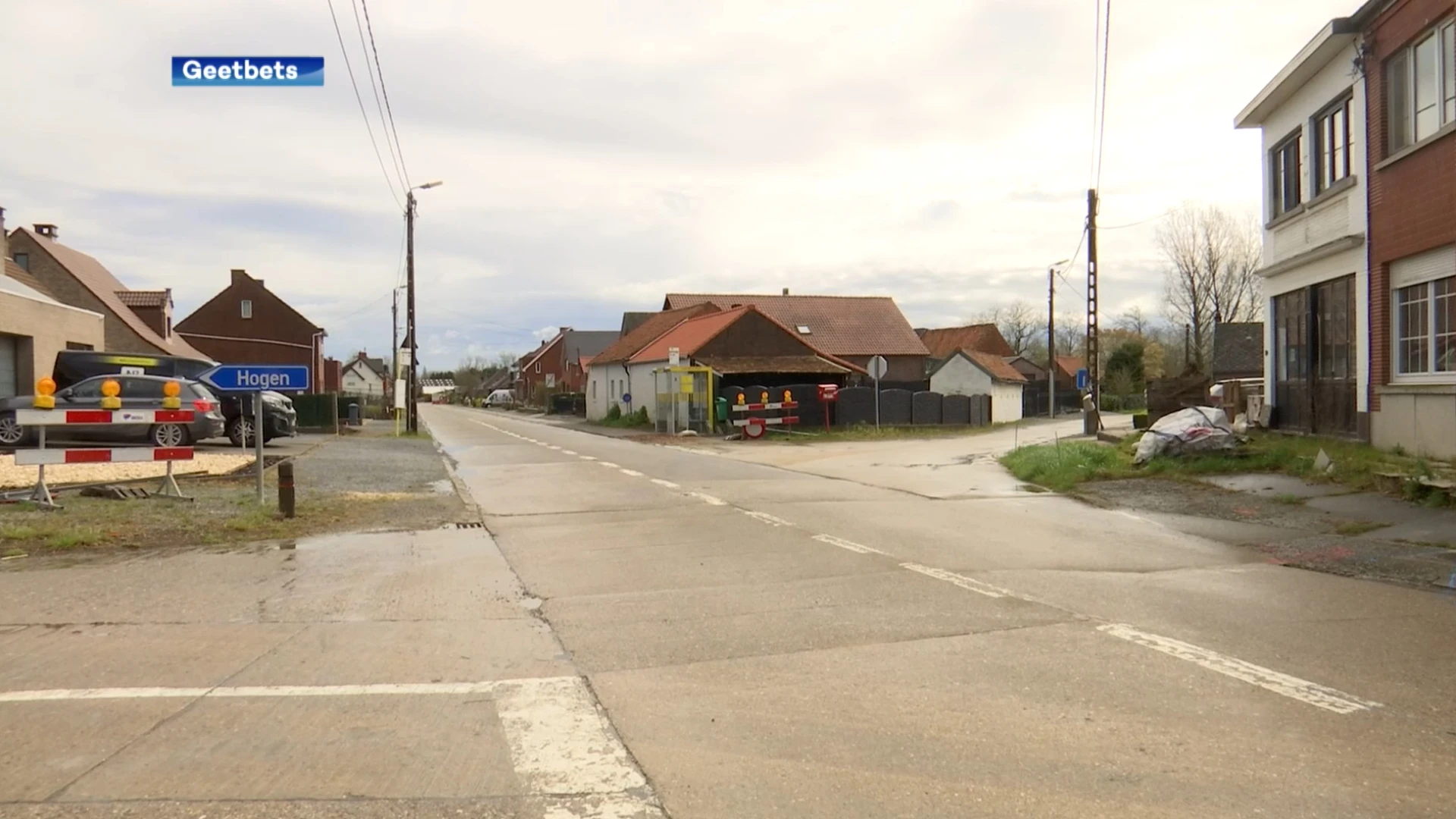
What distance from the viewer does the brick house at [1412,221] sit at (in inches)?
542

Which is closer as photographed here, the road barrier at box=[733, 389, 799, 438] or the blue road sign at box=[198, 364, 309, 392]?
the blue road sign at box=[198, 364, 309, 392]

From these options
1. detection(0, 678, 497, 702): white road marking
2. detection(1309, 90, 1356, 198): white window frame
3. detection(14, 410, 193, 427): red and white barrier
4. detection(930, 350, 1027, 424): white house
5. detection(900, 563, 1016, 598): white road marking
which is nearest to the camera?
detection(0, 678, 497, 702): white road marking

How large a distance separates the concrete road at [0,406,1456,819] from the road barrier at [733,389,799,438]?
23.4 m

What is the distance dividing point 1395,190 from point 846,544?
1037 centimetres

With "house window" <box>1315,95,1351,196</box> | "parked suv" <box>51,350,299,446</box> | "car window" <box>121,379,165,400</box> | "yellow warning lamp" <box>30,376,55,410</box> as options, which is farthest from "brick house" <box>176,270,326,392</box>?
"house window" <box>1315,95,1351,196</box>

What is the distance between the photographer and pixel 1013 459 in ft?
69.5

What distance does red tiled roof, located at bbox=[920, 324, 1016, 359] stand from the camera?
281 ft

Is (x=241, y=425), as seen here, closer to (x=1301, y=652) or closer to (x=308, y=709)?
(x=308, y=709)

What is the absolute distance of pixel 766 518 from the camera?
1260 centimetres

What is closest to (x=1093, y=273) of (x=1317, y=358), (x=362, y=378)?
(x=1317, y=358)

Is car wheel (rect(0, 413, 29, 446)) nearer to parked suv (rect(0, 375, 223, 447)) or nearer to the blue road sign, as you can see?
parked suv (rect(0, 375, 223, 447))

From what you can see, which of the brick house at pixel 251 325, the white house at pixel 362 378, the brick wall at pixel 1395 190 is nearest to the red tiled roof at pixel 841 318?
the brick house at pixel 251 325

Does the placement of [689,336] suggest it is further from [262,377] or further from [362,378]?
[362,378]

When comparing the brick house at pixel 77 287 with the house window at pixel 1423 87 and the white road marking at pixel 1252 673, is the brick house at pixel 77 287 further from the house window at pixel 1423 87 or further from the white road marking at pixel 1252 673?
the white road marking at pixel 1252 673
